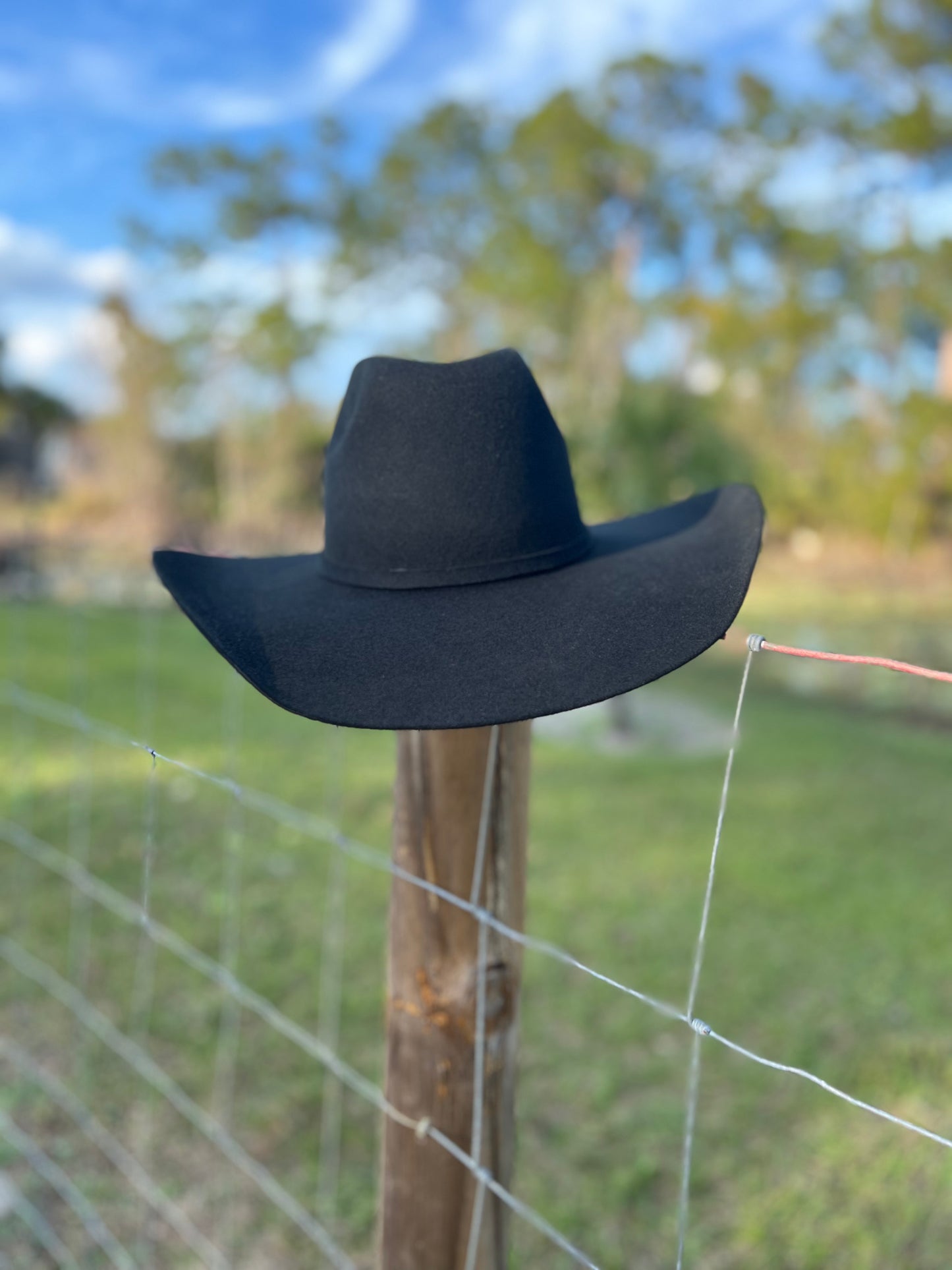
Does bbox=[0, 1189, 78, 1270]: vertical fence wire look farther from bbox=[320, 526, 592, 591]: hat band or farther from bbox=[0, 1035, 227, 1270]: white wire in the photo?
bbox=[320, 526, 592, 591]: hat band

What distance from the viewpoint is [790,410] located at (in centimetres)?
1662

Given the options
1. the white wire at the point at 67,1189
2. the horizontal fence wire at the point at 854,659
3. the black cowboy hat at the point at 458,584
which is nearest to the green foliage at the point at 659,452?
the white wire at the point at 67,1189

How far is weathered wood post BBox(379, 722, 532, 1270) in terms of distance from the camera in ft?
3.67

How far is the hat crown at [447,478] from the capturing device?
40.6 inches

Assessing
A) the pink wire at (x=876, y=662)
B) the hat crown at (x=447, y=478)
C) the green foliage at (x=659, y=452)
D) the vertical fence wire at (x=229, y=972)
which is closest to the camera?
the pink wire at (x=876, y=662)

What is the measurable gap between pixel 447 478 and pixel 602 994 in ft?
7.16

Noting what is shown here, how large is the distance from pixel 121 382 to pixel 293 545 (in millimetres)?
4878

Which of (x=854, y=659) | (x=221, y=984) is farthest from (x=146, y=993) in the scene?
(x=854, y=659)

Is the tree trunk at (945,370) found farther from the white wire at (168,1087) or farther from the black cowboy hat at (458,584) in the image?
the black cowboy hat at (458,584)

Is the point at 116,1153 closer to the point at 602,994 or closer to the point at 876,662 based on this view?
the point at 602,994

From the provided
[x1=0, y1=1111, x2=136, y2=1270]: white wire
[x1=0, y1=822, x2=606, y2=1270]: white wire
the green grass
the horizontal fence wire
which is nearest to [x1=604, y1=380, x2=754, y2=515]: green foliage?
the green grass

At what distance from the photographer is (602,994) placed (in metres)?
2.83

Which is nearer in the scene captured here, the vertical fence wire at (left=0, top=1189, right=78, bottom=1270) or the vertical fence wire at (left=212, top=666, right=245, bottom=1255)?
the vertical fence wire at (left=0, top=1189, right=78, bottom=1270)

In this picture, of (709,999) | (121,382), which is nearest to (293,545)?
(121,382)
